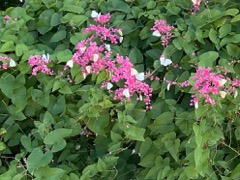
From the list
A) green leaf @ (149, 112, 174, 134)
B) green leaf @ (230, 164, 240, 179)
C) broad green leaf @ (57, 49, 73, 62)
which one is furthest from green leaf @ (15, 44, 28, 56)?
green leaf @ (230, 164, 240, 179)

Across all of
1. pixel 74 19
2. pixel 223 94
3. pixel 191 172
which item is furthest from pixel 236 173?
pixel 74 19

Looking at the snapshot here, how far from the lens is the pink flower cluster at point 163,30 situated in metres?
1.33

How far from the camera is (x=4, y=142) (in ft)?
4.64

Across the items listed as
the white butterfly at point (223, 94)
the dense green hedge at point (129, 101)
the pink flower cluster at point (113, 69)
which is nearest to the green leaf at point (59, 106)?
the dense green hedge at point (129, 101)

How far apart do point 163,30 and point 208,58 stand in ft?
0.56

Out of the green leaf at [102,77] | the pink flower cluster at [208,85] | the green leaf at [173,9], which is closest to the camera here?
the pink flower cluster at [208,85]

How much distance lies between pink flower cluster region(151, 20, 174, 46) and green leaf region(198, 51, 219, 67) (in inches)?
5.3

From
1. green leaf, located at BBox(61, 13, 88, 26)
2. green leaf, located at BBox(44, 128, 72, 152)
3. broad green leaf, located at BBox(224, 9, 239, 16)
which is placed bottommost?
green leaf, located at BBox(44, 128, 72, 152)

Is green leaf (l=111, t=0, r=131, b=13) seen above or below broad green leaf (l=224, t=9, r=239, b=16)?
below

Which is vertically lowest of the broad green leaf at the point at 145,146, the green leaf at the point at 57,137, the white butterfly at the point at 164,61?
the broad green leaf at the point at 145,146

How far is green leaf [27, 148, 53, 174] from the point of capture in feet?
3.93

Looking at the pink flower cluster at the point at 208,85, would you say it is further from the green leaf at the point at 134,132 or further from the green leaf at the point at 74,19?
the green leaf at the point at 74,19

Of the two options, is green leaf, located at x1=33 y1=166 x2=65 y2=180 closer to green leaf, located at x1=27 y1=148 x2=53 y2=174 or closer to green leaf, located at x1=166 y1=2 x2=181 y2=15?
green leaf, located at x1=27 y1=148 x2=53 y2=174

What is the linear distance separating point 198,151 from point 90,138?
419 mm
